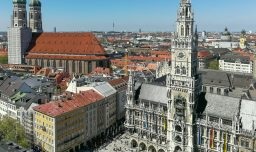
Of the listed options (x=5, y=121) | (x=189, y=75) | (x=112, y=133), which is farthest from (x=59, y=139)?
(x=189, y=75)

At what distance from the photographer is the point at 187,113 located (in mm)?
103812

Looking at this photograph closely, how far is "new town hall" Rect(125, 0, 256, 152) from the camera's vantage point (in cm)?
9662

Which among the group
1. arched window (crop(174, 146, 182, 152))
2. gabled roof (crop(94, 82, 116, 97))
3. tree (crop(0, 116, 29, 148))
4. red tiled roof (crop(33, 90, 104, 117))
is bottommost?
arched window (crop(174, 146, 182, 152))

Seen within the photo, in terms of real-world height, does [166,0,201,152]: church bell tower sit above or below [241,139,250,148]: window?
above

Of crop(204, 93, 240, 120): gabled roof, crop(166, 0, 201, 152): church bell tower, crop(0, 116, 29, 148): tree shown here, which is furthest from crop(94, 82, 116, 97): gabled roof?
crop(204, 93, 240, 120): gabled roof

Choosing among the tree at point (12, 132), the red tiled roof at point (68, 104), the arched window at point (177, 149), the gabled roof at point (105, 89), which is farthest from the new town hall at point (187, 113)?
the tree at point (12, 132)

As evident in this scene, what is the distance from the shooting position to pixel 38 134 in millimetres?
116312

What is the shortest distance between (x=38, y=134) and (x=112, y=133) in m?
29.1

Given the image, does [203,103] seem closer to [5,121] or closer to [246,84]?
[246,84]

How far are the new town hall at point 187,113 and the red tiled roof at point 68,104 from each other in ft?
48.7

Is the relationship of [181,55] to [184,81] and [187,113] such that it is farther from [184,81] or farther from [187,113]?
[187,113]

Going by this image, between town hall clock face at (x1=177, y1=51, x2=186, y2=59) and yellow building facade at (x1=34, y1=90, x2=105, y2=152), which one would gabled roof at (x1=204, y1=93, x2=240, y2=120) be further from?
yellow building facade at (x1=34, y1=90, x2=105, y2=152)

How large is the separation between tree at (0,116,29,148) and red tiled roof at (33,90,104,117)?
25.8ft

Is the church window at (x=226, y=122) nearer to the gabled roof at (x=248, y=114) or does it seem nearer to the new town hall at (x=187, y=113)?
the new town hall at (x=187, y=113)
